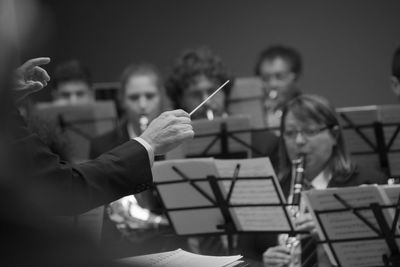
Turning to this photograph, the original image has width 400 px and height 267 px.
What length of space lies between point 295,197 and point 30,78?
5.82 feet

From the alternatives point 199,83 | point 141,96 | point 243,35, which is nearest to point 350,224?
point 199,83

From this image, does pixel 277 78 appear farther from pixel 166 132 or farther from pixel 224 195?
pixel 166 132

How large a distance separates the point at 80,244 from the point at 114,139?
4055 mm

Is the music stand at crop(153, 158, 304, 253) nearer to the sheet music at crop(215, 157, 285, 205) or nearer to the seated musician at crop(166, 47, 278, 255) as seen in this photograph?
the sheet music at crop(215, 157, 285, 205)

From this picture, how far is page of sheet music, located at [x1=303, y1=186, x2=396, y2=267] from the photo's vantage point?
104 inches

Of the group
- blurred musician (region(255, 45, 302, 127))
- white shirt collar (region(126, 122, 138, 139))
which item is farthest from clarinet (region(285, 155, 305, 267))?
blurred musician (region(255, 45, 302, 127))

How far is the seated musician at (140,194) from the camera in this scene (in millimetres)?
3559

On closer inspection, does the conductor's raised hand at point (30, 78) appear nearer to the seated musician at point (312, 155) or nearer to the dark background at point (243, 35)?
the seated musician at point (312, 155)

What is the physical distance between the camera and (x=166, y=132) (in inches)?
67.0

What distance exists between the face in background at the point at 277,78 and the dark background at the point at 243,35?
0.91 meters

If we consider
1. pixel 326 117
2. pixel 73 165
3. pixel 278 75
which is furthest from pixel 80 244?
Result: pixel 278 75

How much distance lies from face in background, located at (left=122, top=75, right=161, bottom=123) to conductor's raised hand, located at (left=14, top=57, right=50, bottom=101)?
3.21 metres

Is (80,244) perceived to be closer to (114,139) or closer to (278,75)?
(114,139)

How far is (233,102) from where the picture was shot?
4.97 m
